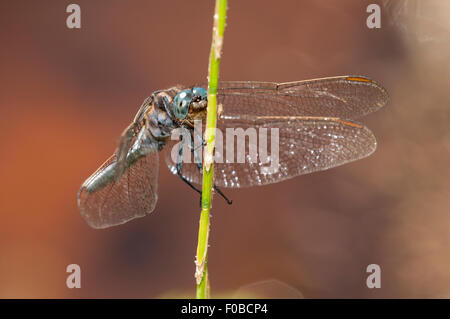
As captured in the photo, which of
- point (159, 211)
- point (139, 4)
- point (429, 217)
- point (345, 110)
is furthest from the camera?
point (139, 4)

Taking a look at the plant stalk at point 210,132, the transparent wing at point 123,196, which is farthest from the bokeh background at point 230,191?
the plant stalk at point 210,132

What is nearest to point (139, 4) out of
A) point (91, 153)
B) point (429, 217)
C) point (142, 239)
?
point (91, 153)

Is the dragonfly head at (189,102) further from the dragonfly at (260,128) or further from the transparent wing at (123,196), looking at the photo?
the transparent wing at (123,196)

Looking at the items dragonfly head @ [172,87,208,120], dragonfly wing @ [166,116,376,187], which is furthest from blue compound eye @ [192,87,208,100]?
dragonfly wing @ [166,116,376,187]

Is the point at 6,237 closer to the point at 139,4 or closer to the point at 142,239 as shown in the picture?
the point at 142,239

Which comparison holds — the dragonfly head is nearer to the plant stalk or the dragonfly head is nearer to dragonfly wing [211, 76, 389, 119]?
dragonfly wing [211, 76, 389, 119]

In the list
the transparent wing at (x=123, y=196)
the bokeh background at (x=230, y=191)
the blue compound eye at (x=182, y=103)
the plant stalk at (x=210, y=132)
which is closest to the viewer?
the plant stalk at (x=210, y=132)

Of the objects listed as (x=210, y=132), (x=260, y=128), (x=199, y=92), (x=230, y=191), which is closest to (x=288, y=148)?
(x=260, y=128)

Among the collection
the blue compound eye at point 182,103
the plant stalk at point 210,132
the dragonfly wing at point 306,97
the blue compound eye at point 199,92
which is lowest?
the plant stalk at point 210,132
